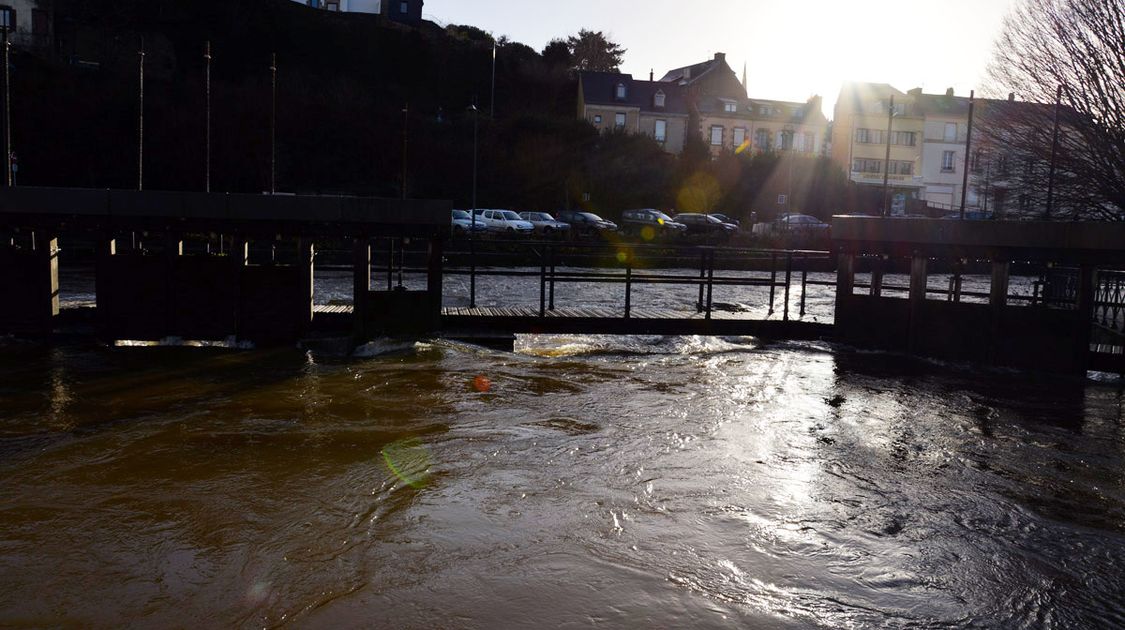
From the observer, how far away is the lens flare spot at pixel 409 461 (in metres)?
7.15

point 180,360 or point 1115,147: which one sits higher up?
point 1115,147

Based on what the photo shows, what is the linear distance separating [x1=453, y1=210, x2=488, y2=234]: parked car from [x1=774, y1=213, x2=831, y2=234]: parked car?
54.7ft

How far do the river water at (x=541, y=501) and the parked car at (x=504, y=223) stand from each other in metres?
32.0

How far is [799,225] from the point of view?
166 ft

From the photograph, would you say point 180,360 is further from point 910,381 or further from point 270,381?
point 910,381

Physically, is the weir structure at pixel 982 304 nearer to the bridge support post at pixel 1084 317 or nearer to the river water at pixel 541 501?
the bridge support post at pixel 1084 317

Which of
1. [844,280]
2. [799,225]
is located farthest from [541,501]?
[799,225]

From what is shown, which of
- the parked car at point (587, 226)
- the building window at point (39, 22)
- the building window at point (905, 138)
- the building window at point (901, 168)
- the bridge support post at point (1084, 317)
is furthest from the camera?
the building window at point (905, 138)

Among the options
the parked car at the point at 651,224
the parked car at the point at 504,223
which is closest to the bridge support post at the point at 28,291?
the parked car at the point at 504,223

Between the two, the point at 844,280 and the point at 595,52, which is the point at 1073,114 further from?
the point at 595,52

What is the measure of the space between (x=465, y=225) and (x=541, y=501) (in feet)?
123

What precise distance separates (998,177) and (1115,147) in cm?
428

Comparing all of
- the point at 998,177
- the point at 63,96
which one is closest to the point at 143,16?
the point at 63,96

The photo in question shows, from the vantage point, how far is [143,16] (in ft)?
183
